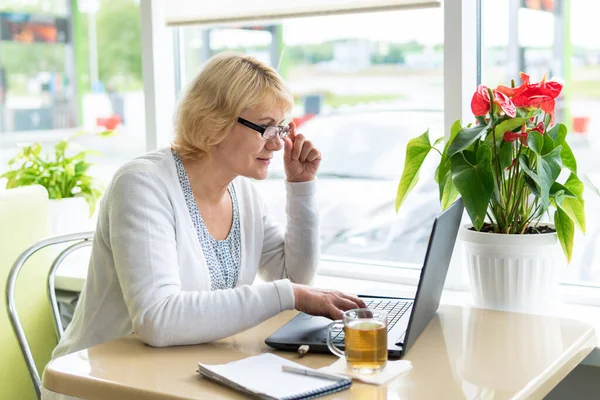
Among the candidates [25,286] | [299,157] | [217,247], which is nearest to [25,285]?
[25,286]

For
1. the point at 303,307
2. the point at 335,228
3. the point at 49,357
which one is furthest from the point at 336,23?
the point at 49,357

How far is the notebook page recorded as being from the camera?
1.25 m

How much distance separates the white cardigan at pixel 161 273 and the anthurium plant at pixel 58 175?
87cm

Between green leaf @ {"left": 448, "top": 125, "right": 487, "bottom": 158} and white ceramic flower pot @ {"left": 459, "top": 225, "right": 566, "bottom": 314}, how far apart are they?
22 cm

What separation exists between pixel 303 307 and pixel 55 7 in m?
2.09

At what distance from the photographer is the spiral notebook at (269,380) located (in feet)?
4.07

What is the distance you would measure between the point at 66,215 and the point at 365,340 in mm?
1594

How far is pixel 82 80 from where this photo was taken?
10.5ft

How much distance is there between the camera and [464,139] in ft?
5.93

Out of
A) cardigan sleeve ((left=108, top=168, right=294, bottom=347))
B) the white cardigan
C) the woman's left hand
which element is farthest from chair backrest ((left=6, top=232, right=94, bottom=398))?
the woman's left hand

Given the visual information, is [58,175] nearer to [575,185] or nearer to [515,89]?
[515,89]

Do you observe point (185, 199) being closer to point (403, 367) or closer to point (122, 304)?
point (122, 304)

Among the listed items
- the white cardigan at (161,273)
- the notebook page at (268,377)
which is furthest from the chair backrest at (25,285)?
the notebook page at (268,377)

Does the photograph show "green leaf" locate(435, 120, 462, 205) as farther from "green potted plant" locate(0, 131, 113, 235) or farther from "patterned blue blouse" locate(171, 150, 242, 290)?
"green potted plant" locate(0, 131, 113, 235)
